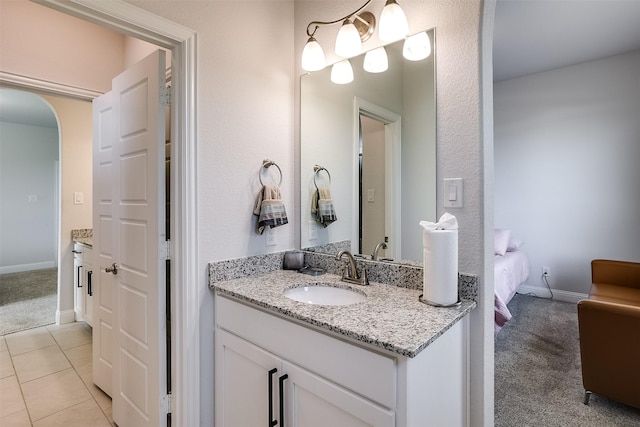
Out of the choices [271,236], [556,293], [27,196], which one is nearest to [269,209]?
[271,236]

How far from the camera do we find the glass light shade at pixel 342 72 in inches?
67.1

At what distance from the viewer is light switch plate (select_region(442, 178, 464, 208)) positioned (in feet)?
4.23

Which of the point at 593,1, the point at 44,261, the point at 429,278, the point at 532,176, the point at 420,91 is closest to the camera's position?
the point at 429,278

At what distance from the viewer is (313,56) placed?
165 cm

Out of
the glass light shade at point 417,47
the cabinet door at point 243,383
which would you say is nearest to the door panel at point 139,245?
the cabinet door at point 243,383

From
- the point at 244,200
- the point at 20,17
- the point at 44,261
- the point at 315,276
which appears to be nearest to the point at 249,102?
the point at 244,200

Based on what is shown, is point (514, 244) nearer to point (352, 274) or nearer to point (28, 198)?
point (352, 274)

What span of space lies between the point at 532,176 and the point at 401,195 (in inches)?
134

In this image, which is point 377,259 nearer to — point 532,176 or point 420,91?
point 420,91

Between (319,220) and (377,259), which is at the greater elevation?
(319,220)

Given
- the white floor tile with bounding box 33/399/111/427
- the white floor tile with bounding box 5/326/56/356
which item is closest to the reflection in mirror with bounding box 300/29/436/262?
the white floor tile with bounding box 33/399/111/427

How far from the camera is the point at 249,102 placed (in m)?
1.68

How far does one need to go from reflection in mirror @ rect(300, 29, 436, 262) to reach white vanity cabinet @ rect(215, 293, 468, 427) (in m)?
0.56

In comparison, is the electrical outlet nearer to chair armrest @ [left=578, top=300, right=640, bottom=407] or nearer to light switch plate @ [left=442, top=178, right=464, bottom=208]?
light switch plate @ [left=442, top=178, right=464, bottom=208]
